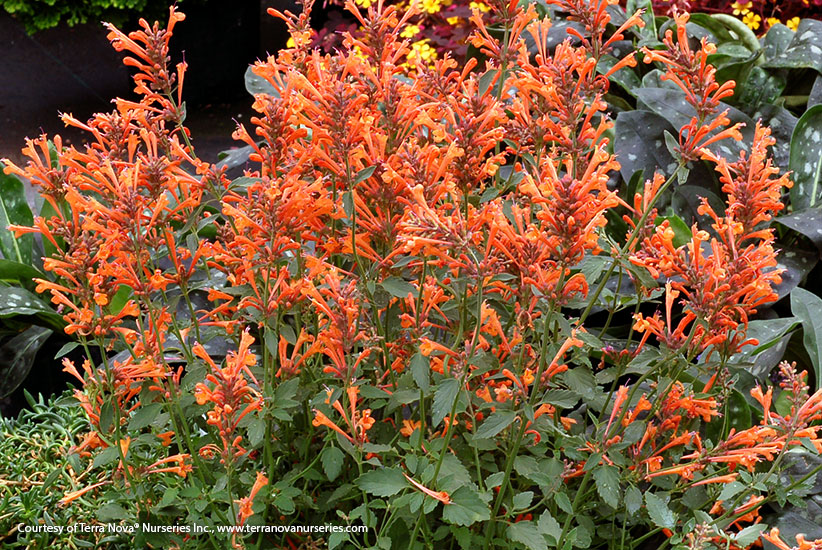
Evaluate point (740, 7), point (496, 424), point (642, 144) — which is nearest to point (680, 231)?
point (642, 144)

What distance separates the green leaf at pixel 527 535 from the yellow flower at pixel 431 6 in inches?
141

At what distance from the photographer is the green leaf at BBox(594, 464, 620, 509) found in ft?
4.70

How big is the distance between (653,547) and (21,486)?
166 centimetres

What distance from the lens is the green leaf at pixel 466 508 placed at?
135 centimetres

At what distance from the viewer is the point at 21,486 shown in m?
2.37

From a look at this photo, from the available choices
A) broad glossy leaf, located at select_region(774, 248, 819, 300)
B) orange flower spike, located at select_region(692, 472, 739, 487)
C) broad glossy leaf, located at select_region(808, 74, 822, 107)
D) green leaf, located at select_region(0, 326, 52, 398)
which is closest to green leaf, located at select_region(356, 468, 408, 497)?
orange flower spike, located at select_region(692, 472, 739, 487)

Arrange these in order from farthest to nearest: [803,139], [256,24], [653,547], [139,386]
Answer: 1. [256,24]
2. [803,139]
3. [653,547]
4. [139,386]

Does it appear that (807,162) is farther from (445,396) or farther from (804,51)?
(445,396)

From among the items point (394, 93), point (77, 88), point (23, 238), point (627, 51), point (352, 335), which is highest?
point (394, 93)

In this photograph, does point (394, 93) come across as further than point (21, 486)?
No

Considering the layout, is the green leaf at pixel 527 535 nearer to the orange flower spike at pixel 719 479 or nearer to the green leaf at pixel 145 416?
the orange flower spike at pixel 719 479

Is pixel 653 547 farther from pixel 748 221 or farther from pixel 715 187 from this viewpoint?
pixel 715 187

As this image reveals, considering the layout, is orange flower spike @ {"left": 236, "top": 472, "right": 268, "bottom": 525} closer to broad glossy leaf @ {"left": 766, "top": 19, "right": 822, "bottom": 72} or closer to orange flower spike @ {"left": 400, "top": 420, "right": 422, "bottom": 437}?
orange flower spike @ {"left": 400, "top": 420, "right": 422, "bottom": 437}

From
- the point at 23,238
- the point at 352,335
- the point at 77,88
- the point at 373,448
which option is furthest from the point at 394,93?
the point at 77,88
